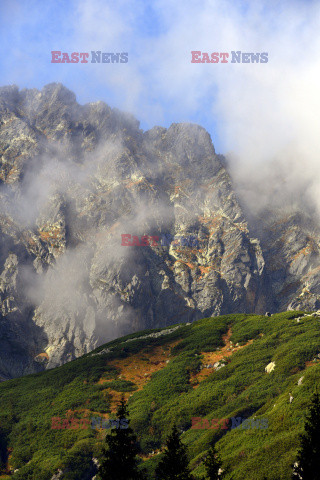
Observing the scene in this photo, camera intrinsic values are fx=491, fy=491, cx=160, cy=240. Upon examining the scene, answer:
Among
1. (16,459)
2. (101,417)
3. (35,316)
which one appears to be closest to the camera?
(16,459)

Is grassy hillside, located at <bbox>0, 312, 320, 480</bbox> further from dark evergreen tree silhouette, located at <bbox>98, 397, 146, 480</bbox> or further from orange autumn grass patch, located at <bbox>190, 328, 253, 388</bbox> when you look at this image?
dark evergreen tree silhouette, located at <bbox>98, 397, 146, 480</bbox>

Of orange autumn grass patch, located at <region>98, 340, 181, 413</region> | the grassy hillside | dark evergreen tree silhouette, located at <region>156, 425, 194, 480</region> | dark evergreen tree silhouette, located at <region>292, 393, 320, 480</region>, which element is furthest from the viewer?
orange autumn grass patch, located at <region>98, 340, 181, 413</region>

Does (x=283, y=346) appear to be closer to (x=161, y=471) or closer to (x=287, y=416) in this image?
(x=287, y=416)

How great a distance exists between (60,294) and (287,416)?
13457cm

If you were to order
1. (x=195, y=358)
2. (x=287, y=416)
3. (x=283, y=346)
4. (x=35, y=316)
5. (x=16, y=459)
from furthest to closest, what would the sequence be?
(x=35, y=316)
(x=195, y=358)
(x=283, y=346)
(x=16, y=459)
(x=287, y=416)

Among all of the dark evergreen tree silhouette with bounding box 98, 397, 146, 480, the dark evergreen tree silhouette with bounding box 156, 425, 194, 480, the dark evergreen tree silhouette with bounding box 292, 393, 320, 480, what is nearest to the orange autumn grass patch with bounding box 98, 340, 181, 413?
the dark evergreen tree silhouette with bounding box 156, 425, 194, 480

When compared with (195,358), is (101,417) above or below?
below

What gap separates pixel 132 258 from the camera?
19975 centimetres

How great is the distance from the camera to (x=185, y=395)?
328 feet

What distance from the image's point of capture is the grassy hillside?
228 feet

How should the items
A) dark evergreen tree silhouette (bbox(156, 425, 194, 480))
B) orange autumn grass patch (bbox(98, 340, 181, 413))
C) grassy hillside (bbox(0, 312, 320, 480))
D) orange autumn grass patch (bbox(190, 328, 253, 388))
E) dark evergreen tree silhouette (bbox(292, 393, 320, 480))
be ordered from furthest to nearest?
1. orange autumn grass patch (bbox(98, 340, 181, 413))
2. orange autumn grass patch (bbox(190, 328, 253, 388))
3. grassy hillside (bbox(0, 312, 320, 480))
4. dark evergreen tree silhouette (bbox(156, 425, 194, 480))
5. dark evergreen tree silhouette (bbox(292, 393, 320, 480))

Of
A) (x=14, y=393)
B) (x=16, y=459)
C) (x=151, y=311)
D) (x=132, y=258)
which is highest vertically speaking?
(x=132, y=258)

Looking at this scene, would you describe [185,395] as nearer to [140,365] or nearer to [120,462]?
[140,365]

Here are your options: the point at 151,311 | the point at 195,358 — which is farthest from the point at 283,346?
the point at 151,311
